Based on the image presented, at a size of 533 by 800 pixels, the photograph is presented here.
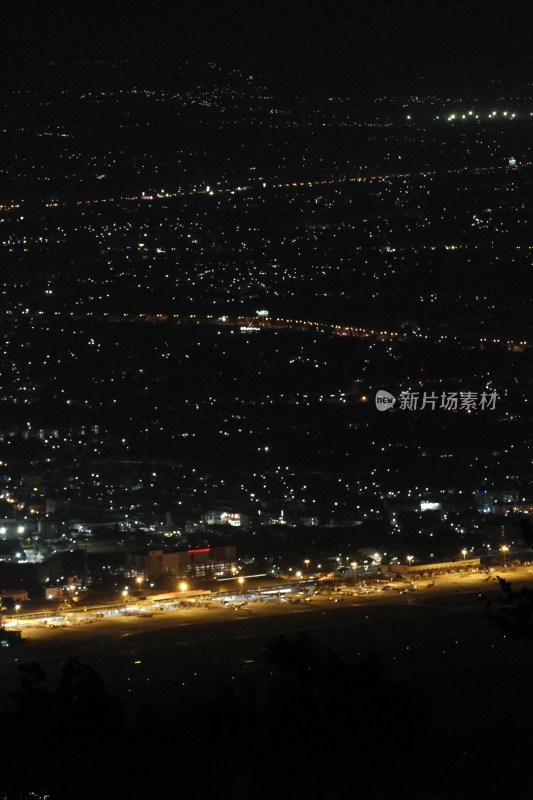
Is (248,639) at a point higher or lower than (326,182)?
lower

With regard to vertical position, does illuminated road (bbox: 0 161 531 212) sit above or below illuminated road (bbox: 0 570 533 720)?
above

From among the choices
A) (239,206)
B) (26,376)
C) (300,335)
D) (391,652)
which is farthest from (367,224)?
(391,652)

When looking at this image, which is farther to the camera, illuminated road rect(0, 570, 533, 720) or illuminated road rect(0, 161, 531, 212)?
illuminated road rect(0, 161, 531, 212)

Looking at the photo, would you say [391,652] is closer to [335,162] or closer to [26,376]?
[26,376]

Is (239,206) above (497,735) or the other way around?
above

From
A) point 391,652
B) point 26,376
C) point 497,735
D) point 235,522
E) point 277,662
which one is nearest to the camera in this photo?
point 277,662

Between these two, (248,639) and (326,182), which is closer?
(248,639)

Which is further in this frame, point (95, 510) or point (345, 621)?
point (95, 510)

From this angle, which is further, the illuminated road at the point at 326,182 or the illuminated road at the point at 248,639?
the illuminated road at the point at 326,182

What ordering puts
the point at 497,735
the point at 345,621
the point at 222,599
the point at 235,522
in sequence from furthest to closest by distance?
the point at 235,522 < the point at 222,599 < the point at 345,621 < the point at 497,735

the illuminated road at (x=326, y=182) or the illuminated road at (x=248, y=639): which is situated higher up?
the illuminated road at (x=326, y=182)

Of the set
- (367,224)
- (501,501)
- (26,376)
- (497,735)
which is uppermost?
(367,224)
